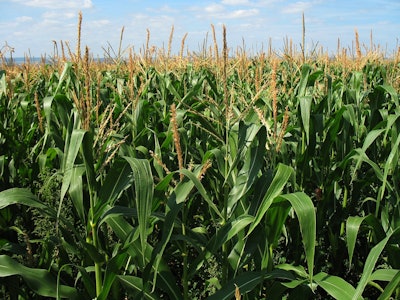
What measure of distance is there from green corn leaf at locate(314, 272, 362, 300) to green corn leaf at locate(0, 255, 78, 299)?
934mm

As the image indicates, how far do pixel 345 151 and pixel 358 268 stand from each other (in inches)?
31.2

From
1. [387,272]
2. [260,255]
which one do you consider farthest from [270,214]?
[387,272]

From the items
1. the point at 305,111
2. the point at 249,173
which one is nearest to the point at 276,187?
the point at 249,173

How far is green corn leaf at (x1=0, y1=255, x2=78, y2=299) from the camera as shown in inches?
58.9

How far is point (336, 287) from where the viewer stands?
1460mm

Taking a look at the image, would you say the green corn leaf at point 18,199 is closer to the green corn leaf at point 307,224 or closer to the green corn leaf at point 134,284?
the green corn leaf at point 134,284

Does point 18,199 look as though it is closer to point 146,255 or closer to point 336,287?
point 146,255

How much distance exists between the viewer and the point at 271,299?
1657 mm

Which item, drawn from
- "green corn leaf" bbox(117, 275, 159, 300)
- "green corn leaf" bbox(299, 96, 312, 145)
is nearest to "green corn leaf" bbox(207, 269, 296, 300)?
"green corn leaf" bbox(117, 275, 159, 300)

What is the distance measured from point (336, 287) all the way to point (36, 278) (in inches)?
42.7

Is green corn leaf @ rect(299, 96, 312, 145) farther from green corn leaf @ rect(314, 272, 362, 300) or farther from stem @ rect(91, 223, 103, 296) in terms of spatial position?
stem @ rect(91, 223, 103, 296)

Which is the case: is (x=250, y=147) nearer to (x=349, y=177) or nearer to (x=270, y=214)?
(x=270, y=214)

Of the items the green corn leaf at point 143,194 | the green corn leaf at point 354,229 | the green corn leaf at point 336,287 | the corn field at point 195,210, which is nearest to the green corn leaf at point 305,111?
the corn field at point 195,210

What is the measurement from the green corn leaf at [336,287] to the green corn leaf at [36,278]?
0.93 meters
